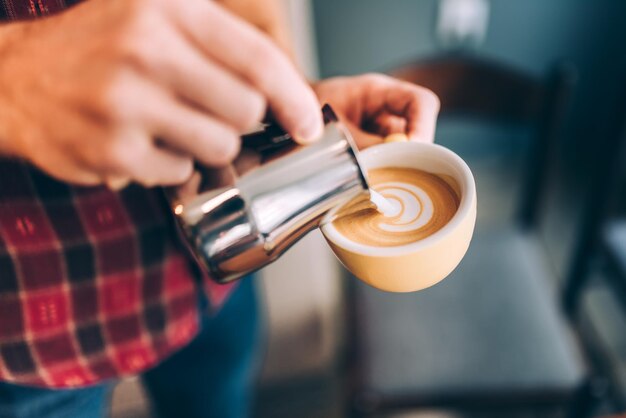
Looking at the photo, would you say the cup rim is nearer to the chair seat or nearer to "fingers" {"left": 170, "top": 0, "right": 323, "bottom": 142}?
"fingers" {"left": 170, "top": 0, "right": 323, "bottom": 142}

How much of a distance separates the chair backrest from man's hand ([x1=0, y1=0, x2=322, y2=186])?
777mm

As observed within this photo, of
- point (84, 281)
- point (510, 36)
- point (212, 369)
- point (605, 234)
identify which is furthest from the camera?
point (510, 36)

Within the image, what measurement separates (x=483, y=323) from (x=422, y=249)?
719 mm

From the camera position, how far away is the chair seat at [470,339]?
889mm

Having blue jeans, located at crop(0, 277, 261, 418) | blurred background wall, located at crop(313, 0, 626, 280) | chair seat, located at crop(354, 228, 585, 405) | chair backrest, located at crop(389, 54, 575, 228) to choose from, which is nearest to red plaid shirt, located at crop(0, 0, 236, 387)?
blue jeans, located at crop(0, 277, 261, 418)

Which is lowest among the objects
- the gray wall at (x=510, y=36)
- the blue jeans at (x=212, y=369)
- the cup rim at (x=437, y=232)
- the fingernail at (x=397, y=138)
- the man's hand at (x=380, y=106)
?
the blue jeans at (x=212, y=369)

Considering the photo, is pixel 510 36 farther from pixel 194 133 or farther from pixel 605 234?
pixel 194 133

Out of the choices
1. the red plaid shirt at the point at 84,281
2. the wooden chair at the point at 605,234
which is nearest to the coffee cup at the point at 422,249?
the red plaid shirt at the point at 84,281

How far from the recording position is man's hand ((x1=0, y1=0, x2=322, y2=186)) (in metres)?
0.22

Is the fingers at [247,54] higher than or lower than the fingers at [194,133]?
higher

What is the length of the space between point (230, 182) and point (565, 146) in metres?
1.89

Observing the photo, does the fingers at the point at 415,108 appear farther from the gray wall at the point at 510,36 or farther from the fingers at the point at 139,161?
the gray wall at the point at 510,36

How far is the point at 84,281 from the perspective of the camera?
54cm

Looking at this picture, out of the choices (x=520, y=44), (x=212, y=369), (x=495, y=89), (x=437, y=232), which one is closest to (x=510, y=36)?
(x=520, y=44)
